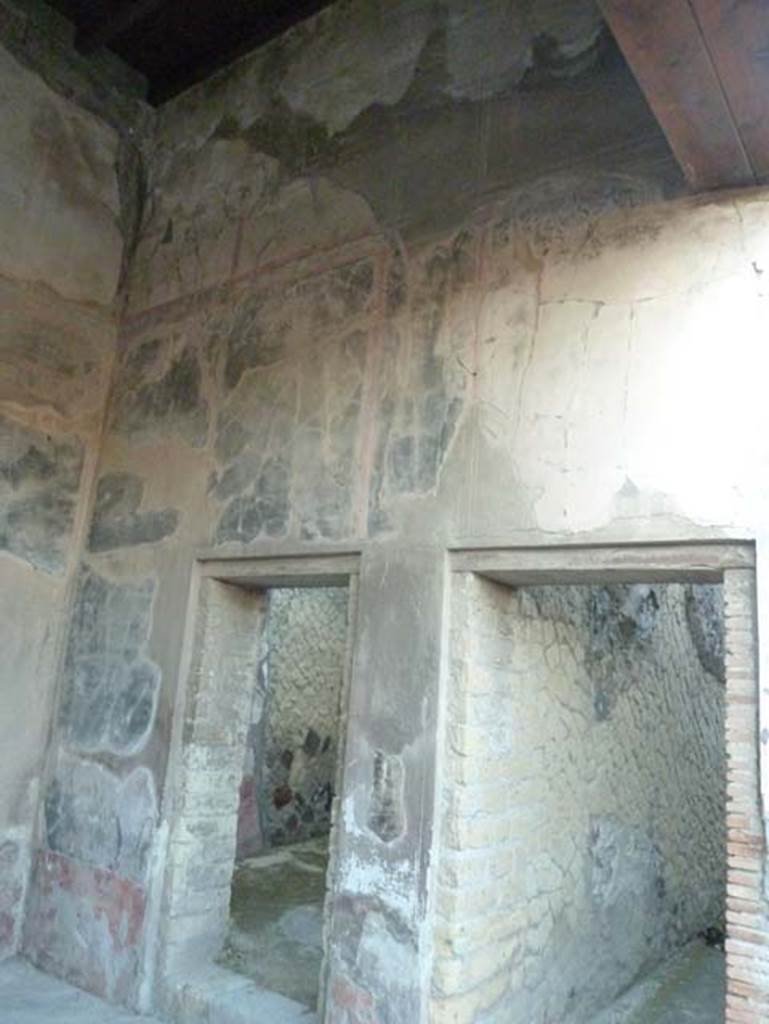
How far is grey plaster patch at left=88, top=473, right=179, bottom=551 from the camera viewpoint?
11.4ft

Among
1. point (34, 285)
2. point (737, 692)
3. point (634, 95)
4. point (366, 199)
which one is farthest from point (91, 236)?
point (737, 692)

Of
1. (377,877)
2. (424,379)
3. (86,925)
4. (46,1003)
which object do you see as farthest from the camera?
(86,925)

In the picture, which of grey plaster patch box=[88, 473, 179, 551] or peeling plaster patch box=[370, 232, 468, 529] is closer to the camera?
peeling plaster patch box=[370, 232, 468, 529]

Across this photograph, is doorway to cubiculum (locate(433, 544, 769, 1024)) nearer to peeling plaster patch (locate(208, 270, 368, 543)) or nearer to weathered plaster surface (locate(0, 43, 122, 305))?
peeling plaster patch (locate(208, 270, 368, 543))

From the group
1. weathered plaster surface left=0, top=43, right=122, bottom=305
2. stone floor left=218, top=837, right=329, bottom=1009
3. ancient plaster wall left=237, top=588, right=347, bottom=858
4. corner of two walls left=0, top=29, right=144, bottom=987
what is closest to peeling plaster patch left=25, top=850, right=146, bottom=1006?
corner of two walls left=0, top=29, right=144, bottom=987

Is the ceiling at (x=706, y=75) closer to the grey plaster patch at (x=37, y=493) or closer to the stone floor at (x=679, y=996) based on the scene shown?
the grey plaster patch at (x=37, y=493)

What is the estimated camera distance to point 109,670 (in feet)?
11.5

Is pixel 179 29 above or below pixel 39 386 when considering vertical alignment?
above

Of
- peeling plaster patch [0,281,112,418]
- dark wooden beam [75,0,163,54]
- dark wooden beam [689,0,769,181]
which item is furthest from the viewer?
dark wooden beam [75,0,163,54]

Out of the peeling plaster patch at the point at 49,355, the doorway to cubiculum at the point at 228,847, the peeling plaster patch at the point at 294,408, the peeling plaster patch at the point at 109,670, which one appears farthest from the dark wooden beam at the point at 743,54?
the peeling plaster patch at the point at 49,355

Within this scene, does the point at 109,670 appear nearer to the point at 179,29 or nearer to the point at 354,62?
the point at 354,62

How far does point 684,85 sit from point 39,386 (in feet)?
9.77

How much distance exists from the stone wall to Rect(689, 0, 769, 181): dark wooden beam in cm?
146

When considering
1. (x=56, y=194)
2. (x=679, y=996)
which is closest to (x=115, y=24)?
(x=56, y=194)
